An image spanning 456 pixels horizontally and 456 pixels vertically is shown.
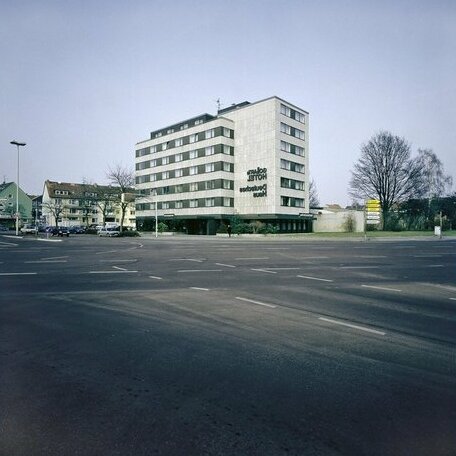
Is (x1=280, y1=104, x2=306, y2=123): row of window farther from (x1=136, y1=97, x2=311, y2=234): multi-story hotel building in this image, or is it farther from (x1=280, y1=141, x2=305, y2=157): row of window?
(x1=280, y1=141, x2=305, y2=157): row of window

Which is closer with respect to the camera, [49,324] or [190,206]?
[49,324]

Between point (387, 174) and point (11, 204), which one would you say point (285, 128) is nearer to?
point (387, 174)

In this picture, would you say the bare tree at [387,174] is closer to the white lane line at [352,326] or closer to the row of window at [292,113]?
the row of window at [292,113]

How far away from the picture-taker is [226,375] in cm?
389

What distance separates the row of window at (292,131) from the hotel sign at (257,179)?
24.3 ft

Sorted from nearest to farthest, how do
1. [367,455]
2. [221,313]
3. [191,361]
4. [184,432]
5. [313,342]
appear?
[367,455]
[184,432]
[191,361]
[313,342]
[221,313]

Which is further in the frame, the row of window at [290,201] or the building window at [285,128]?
A: the row of window at [290,201]

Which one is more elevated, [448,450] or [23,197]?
[23,197]

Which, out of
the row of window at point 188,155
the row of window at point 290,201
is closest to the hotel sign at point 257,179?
the row of window at point 290,201

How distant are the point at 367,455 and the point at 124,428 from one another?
184cm

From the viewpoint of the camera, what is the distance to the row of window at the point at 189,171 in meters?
61.6

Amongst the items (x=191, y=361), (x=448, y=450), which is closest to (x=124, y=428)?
(x=191, y=361)

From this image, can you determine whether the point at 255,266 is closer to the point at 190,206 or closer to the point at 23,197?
the point at 190,206

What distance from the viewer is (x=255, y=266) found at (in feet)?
49.4
